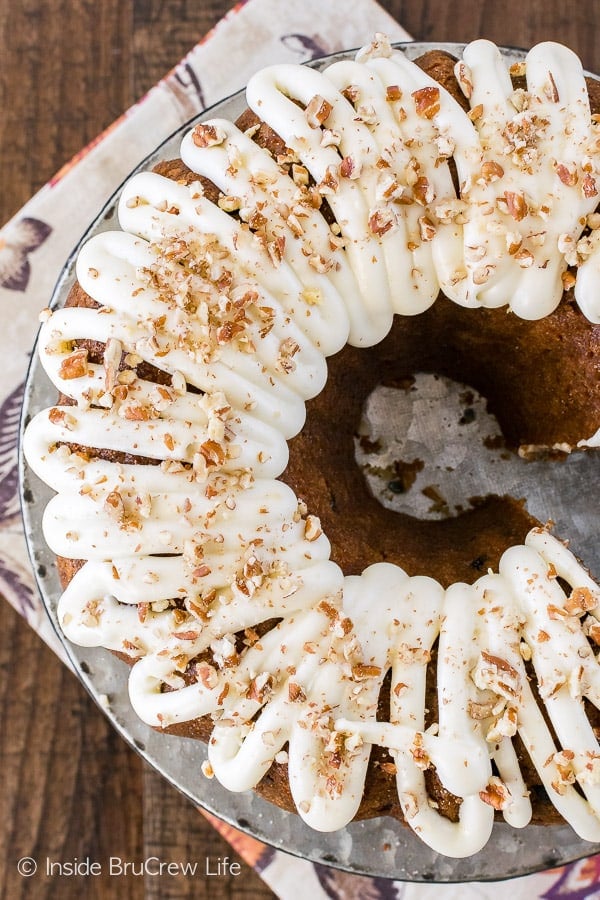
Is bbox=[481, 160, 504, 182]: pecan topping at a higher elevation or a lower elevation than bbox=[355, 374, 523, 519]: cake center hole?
higher

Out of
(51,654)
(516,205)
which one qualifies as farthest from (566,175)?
(51,654)

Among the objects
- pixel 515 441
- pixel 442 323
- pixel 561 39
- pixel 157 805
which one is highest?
pixel 561 39

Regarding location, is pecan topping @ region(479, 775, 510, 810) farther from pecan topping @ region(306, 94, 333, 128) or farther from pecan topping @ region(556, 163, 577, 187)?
pecan topping @ region(306, 94, 333, 128)

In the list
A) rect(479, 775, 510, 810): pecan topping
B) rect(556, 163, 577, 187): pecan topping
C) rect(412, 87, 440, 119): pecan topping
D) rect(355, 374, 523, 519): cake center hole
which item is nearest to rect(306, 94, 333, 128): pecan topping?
rect(412, 87, 440, 119): pecan topping

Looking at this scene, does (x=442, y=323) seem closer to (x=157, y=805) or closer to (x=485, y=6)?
(x=485, y=6)

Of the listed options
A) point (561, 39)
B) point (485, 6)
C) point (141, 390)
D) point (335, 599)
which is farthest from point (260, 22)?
point (335, 599)

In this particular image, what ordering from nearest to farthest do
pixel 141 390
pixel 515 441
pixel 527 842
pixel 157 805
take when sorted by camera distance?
pixel 141 390 → pixel 527 842 → pixel 515 441 → pixel 157 805

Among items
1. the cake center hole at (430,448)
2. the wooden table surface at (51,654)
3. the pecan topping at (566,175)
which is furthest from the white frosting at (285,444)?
the wooden table surface at (51,654)
